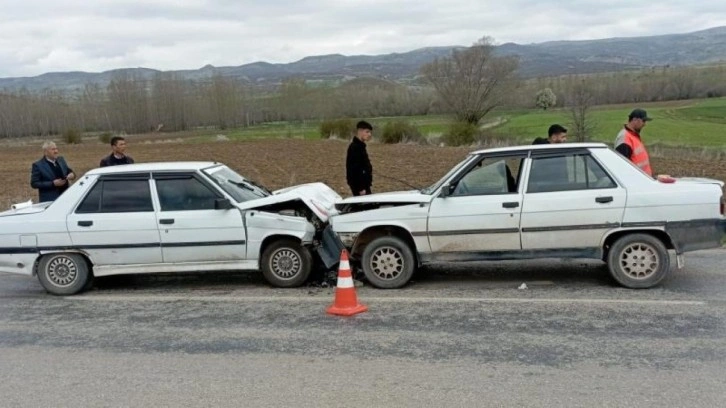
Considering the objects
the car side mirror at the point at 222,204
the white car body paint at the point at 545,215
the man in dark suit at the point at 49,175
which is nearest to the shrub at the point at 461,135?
the man in dark suit at the point at 49,175

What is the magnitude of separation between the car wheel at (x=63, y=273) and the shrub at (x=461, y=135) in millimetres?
37992

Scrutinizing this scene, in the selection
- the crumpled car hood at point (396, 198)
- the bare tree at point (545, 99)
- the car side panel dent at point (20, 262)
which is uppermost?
the bare tree at point (545, 99)

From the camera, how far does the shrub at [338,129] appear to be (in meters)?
56.6

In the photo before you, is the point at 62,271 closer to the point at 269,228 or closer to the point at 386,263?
the point at 269,228

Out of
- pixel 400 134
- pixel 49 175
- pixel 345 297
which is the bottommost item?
pixel 345 297

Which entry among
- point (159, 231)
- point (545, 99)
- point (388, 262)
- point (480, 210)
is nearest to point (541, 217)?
point (480, 210)

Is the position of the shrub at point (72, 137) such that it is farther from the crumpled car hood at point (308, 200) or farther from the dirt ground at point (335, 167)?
the crumpled car hood at point (308, 200)

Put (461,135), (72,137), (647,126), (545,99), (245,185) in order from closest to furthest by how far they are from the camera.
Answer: (245,185) < (461,135) < (647,126) < (72,137) < (545,99)

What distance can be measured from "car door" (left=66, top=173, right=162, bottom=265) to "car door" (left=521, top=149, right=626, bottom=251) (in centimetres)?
448

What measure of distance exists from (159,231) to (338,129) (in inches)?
1992

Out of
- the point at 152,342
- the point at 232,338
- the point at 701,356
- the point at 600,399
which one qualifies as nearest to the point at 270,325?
the point at 232,338

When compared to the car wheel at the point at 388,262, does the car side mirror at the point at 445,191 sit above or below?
above

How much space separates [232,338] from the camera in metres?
5.56

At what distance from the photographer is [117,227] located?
7473 millimetres
